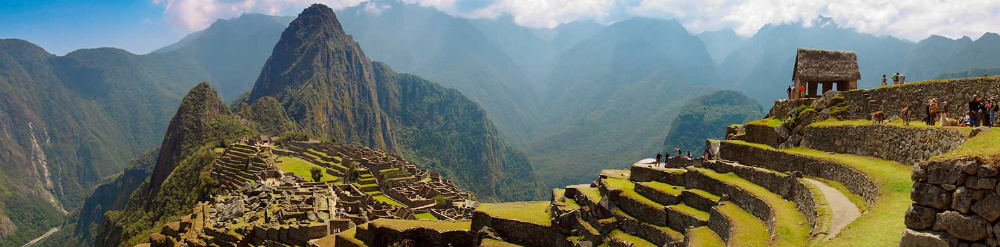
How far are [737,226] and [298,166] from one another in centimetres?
7100

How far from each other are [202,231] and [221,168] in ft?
148

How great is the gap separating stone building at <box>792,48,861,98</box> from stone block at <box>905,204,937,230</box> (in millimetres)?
19234

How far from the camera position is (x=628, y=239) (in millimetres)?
18219

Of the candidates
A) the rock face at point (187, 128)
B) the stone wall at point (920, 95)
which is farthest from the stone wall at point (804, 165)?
the rock face at point (187, 128)

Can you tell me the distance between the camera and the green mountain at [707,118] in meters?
164

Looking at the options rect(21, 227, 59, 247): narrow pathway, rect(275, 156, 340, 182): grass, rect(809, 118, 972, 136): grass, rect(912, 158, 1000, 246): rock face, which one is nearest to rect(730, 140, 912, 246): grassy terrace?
rect(809, 118, 972, 136): grass

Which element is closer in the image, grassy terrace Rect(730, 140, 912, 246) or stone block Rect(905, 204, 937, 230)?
stone block Rect(905, 204, 937, 230)

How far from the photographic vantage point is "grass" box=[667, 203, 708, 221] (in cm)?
1702

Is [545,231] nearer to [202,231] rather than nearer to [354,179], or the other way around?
[202,231]

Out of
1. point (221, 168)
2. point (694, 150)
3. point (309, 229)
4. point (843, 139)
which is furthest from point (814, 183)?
point (694, 150)

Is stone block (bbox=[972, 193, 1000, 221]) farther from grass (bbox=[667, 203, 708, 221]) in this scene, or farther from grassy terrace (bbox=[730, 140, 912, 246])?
grass (bbox=[667, 203, 708, 221])

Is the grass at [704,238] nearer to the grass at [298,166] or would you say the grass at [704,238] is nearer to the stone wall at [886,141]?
the stone wall at [886,141]

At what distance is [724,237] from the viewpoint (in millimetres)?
15047

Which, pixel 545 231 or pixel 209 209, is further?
pixel 209 209
